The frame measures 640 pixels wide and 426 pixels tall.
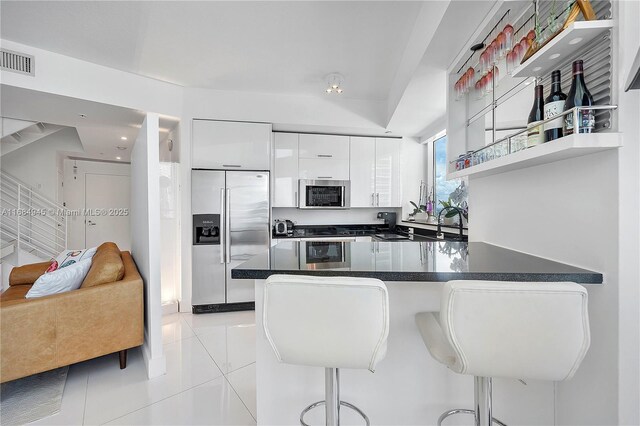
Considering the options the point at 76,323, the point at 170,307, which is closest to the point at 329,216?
the point at 170,307

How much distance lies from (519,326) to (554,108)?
2.72ft

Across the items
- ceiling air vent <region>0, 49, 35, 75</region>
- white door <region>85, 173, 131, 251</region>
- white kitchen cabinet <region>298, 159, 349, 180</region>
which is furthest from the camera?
white door <region>85, 173, 131, 251</region>

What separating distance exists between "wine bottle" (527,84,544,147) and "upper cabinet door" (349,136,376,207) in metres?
2.88

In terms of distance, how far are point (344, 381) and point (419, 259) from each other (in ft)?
2.30

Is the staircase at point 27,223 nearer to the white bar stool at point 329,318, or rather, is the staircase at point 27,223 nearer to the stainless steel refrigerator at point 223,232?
the stainless steel refrigerator at point 223,232

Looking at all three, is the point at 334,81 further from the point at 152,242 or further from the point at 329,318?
the point at 329,318

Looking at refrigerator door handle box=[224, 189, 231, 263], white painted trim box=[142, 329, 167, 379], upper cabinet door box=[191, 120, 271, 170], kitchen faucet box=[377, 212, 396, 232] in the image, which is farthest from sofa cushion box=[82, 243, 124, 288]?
kitchen faucet box=[377, 212, 396, 232]

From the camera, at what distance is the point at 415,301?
4.61 ft

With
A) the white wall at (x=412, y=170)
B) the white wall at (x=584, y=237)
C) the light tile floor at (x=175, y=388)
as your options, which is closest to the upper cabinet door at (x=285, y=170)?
the white wall at (x=412, y=170)

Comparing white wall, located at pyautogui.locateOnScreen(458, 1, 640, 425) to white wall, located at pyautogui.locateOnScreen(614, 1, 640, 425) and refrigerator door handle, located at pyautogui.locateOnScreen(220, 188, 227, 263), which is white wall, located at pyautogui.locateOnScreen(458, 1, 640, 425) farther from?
refrigerator door handle, located at pyautogui.locateOnScreen(220, 188, 227, 263)

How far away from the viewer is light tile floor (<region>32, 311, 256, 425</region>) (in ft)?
5.59

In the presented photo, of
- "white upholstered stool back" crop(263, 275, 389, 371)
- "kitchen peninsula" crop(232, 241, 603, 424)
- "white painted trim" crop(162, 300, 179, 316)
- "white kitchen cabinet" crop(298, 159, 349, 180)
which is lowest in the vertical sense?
"white painted trim" crop(162, 300, 179, 316)

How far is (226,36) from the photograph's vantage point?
2506 millimetres

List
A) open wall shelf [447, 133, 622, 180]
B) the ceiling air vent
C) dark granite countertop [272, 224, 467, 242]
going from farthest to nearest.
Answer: dark granite countertop [272, 224, 467, 242] → the ceiling air vent → open wall shelf [447, 133, 622, 180]
